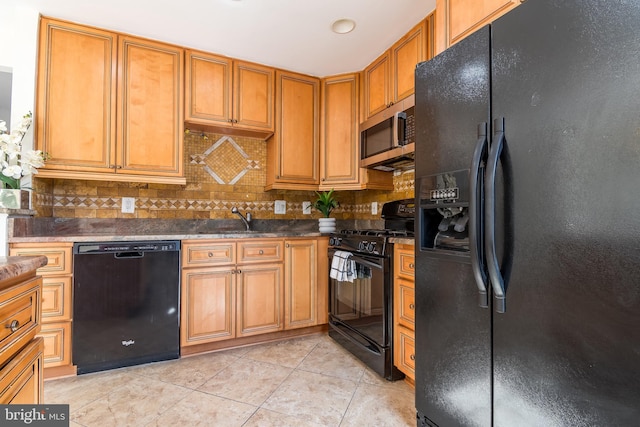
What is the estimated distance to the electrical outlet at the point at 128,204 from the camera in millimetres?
2586

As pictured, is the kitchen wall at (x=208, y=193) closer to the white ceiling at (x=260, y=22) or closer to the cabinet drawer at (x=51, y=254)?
the cabinet drawer at (x=51, y=254)

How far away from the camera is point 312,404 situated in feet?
5.60

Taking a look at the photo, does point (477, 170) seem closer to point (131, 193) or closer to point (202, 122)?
point (202, 122)

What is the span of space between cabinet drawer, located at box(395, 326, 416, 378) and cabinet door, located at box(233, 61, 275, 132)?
203 cm

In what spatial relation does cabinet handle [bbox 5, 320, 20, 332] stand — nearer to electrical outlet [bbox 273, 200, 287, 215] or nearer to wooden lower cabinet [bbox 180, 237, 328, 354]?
wooden lower cabinet [bbox 180, 237, 328, 354]

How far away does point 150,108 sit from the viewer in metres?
2.44

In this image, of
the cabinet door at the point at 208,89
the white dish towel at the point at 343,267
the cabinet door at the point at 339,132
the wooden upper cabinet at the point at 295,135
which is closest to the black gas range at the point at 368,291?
the white dish towel at the point at 343,267

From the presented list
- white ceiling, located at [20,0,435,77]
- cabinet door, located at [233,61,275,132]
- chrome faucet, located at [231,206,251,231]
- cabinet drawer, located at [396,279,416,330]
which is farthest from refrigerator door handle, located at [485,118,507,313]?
chrome faucet, located at [231,206,251,231]

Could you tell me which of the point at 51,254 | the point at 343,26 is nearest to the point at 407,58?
the point at 343,26

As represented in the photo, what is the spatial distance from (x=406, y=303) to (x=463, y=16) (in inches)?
60.3

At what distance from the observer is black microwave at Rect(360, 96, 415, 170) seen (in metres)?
2.23

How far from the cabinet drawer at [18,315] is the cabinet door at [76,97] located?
1.62m

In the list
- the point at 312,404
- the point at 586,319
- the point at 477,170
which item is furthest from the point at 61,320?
the point at 586,319

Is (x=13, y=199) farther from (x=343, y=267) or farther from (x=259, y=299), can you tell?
(x=343, y=267)
